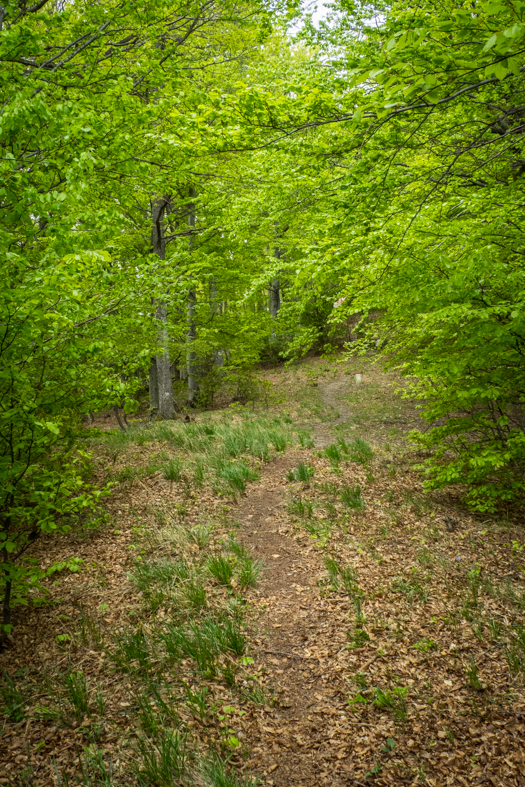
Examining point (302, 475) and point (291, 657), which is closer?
point (291, 657)

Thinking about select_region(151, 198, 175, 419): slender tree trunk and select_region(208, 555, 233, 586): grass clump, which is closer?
select_region(208, 555, 233, 586): grass clump

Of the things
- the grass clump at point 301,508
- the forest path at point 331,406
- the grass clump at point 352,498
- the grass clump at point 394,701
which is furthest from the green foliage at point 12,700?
the forest path at point 331,406

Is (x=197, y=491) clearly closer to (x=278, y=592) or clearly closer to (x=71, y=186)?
(x=278, y=592)

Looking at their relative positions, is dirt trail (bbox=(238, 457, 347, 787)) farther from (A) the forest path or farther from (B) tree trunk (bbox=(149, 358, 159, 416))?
(B) tree trunk (bbox=(149, 358, 159, 416))

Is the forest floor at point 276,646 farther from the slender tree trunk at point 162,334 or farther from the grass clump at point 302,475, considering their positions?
the slender tree trunk at point 162,334

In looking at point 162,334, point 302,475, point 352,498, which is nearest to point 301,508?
point 352,498

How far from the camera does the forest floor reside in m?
2.62

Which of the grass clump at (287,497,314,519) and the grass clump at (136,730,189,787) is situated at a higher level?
the grass clump at (287,497,314,519)

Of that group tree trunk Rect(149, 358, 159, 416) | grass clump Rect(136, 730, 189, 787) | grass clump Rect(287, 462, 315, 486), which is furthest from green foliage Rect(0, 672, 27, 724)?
tree trunk Rect(149, 358, 159, 416)

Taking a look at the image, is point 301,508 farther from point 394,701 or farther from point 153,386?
point 153,386

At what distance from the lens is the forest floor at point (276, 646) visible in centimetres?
262

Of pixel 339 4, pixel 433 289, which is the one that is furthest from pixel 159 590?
pixel 339 4

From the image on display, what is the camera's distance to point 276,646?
3.60 meters

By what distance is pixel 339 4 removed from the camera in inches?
245
